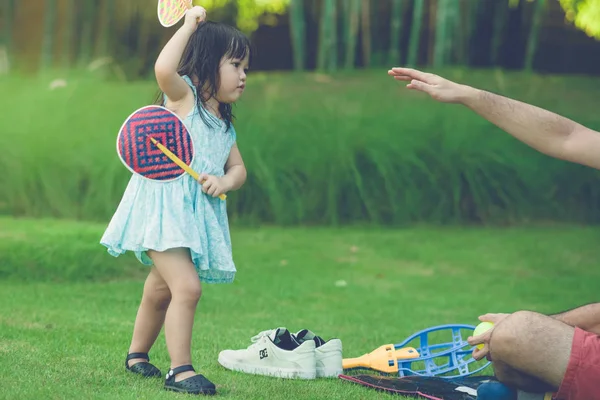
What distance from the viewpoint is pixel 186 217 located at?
10.3ft

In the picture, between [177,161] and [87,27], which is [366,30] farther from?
[177,161]

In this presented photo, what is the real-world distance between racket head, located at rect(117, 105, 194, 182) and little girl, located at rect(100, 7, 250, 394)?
0.04 m

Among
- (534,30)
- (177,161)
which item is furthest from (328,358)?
(534,30)

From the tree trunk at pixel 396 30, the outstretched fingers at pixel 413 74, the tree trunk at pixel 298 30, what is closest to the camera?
the outstretched fingers at pixel 413 74

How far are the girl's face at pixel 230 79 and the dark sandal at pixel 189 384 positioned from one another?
2.99 ft

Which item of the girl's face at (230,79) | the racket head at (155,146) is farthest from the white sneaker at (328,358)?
the girl's face at (230,79)

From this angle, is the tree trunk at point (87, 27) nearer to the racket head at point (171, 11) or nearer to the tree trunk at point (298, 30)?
the tree trunk at point (298, 30)

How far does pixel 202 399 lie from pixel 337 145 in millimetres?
4666

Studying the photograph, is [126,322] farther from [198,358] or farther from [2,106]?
[2,106]

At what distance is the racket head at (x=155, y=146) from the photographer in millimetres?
3170

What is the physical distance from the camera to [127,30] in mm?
9398

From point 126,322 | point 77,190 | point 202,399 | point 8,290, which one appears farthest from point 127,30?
point 202,399

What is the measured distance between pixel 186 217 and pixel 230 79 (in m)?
0.50

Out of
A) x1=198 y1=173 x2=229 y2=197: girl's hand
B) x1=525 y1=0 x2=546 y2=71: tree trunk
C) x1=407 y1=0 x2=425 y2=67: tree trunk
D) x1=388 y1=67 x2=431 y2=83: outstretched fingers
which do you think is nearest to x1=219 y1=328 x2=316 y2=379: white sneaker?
x1=198 y1=173 x2=229 y2=197: girl's hand
